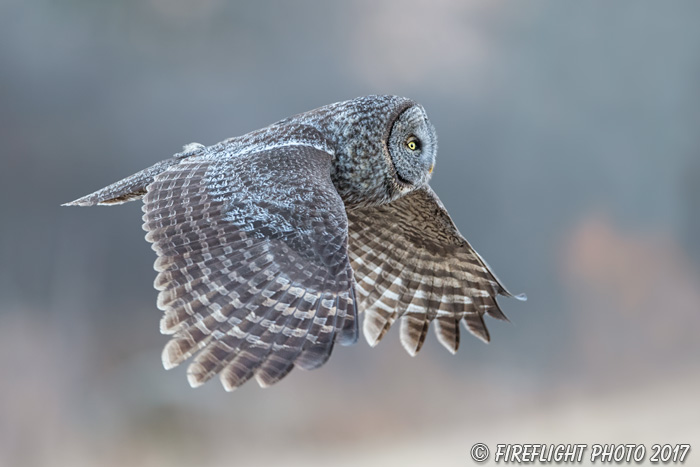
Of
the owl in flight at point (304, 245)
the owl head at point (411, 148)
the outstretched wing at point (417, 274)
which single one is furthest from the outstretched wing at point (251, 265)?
the outstretched wing at point (417, 274)

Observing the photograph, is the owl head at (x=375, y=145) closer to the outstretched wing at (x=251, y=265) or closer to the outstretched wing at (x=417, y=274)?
the outstretched wing at (x=251, y=265)

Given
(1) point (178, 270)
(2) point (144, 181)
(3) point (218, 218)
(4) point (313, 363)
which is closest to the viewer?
(4) point (313, 363)

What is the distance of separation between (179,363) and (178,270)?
0.34 metres

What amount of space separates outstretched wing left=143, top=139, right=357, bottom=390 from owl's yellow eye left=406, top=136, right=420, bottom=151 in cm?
51

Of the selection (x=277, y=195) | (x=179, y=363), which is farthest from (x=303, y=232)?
(x=179, y=363)

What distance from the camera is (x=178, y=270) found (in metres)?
2.46

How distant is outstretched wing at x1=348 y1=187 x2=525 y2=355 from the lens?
3.57 m

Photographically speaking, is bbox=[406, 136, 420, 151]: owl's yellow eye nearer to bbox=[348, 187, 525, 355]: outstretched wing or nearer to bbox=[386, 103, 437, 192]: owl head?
bbox=[386, 103, 437, 192]: owl head

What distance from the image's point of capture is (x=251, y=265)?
245cm

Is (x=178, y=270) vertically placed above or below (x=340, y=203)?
below

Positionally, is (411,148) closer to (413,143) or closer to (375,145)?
(413,143)

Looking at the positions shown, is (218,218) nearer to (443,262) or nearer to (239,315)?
(239,315)

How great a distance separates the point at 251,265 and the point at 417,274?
1.38 metres

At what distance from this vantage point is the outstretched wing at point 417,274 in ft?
11.7
